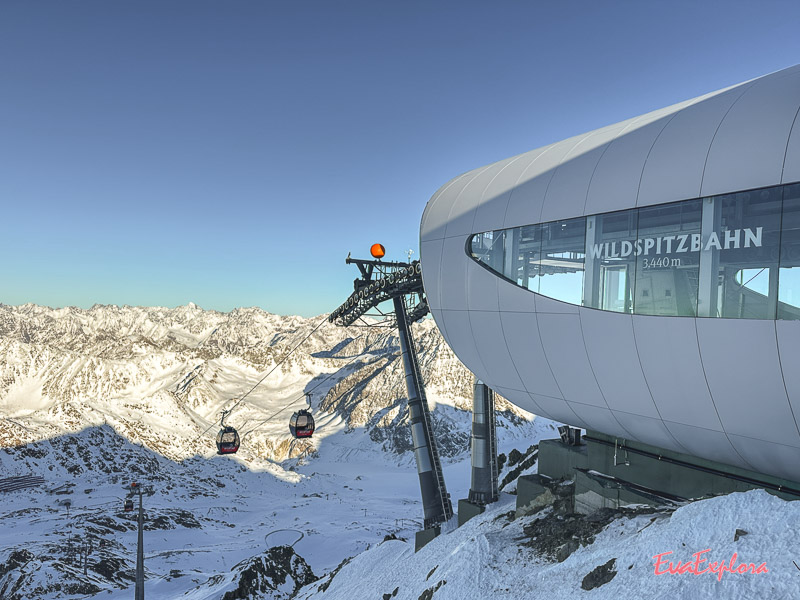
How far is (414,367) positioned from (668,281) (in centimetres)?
1681

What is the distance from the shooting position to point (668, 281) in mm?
9242

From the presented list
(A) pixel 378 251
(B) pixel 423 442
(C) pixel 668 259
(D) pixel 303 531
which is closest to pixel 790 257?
(C) pixel 668 259

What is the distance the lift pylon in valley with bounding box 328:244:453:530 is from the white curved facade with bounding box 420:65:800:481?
9.43m

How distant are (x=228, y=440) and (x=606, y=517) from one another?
85.9 ft

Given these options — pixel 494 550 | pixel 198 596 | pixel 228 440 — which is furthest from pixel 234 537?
pixel 494 550

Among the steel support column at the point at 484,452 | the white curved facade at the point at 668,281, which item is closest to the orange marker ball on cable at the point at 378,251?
the steel support column at the point at 484,452

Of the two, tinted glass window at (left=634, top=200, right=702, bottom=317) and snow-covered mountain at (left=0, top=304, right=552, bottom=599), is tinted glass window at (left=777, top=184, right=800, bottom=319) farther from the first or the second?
snow-covered mountain at (left=0, top=304, right=552, bottom=599)

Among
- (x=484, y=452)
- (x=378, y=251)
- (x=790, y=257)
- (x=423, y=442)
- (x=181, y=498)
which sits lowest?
(x=181, y=498)

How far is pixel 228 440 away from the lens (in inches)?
1267

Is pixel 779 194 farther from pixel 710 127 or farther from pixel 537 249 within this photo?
pixel 537 249

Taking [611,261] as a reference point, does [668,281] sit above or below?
below

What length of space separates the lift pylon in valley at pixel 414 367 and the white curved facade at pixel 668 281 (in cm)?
943

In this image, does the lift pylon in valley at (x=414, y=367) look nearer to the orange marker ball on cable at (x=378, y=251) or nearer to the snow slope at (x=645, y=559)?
the orange marker ball on cable at (x=378, y=251)

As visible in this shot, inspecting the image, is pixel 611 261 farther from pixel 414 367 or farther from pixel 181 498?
pixel 181 498
